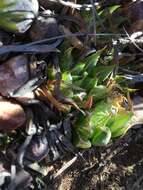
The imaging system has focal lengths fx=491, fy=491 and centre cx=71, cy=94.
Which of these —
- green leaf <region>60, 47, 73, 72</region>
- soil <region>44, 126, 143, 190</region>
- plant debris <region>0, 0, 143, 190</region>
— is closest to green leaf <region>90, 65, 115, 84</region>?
plant debris <region>0, 0, 143, 190</region>

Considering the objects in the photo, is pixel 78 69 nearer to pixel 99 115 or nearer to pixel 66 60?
pixel 66 60

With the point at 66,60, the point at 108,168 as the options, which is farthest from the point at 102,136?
the point at 66,60

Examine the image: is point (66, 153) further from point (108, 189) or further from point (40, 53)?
point (40, 53)

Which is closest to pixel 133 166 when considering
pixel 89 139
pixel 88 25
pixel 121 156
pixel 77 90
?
pixel 121 156

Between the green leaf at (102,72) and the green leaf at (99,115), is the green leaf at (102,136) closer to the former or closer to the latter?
the green leaf at (99,115)

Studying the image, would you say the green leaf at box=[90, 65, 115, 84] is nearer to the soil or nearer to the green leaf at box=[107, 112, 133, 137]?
the green leaf at box=[107, 112, 133, 137]

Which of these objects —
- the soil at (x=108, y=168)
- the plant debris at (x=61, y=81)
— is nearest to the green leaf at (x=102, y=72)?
the plant debris at (x=61, y=81)
